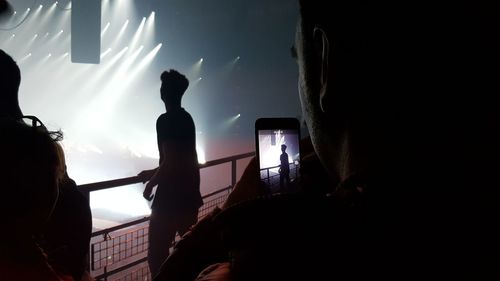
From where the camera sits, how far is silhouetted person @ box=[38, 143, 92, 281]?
3.49 feet

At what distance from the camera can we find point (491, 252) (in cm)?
38

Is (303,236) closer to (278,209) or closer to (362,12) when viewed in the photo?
(278,209)

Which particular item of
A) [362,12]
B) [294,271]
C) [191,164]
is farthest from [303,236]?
[191,164]

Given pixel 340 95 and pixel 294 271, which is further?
pixel 340 95

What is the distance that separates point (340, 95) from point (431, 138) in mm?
155

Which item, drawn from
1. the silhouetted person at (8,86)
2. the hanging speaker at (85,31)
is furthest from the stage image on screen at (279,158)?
the hanging speaker at (85,31)

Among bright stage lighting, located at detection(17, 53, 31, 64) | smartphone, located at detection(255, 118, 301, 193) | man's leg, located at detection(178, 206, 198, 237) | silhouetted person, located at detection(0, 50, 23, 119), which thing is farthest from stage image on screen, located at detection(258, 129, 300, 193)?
bright stage lighting, located at detection(17, 53, 31, 64)

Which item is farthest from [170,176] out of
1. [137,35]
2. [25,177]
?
[137,35]

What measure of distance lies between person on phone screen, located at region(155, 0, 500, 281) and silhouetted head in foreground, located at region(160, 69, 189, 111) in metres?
1.93

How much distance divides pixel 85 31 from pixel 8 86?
14282 millimetres

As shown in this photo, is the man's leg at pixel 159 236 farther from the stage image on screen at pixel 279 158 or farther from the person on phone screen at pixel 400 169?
the person on phone screen at pixel 400 169

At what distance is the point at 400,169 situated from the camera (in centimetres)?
44

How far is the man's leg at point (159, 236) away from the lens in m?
2.30

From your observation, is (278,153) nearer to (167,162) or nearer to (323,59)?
(323,59)
